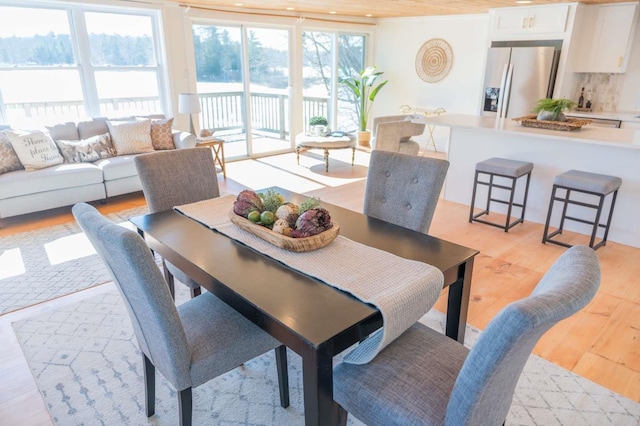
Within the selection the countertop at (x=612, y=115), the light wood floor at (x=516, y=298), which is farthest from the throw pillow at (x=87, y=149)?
the countertop at (x=612, y=115)

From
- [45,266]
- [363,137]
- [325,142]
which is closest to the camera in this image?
[45,266]

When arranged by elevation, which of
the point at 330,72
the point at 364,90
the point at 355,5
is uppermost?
the point at 355,5

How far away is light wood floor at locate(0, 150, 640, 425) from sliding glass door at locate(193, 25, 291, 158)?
161 centimetres

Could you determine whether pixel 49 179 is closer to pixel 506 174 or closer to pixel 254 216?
pixel 254 216

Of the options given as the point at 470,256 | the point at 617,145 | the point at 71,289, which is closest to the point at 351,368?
the point at 470,256

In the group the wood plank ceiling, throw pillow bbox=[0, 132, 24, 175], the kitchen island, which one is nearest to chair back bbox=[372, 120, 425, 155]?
the kitchen island

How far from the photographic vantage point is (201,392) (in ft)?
6.35

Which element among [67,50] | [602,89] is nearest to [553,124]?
[602,89]

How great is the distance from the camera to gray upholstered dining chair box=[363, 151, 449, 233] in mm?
2045

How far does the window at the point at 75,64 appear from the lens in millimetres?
4445

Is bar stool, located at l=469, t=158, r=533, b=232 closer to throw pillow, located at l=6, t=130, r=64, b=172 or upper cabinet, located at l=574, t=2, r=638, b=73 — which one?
upper cabinet, located at l=574, t=2, r=638, b=73

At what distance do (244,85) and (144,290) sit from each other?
211 inches

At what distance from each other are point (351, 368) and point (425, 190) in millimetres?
1010

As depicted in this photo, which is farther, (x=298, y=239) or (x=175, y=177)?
(x=175, y=177)
